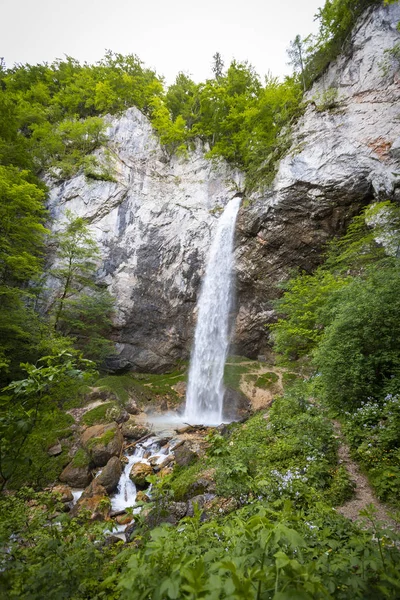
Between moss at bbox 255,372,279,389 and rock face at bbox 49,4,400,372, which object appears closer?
rock face at bbox 49,4,400,372

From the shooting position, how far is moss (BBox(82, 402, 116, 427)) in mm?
9870

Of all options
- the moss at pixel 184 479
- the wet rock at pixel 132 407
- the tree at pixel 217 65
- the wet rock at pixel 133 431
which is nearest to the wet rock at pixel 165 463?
the moss at pixel 184 479

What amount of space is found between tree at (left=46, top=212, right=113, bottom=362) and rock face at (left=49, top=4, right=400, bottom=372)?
59.2 inches

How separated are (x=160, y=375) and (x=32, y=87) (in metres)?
26.1

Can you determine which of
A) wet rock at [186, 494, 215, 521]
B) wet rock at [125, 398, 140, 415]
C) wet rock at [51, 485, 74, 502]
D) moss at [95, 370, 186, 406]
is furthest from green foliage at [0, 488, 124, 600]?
moss at [95, 370, 186, 406]

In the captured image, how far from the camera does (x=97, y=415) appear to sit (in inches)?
404

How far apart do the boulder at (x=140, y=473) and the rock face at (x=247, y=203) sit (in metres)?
9.17

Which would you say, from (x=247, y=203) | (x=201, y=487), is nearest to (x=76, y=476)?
(x=201, y=487)

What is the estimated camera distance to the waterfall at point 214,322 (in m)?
14.2

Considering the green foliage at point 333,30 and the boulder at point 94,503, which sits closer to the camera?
the boulder at point 94,503

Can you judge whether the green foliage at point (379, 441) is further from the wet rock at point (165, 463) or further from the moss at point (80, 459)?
the moss at point (80, 459)

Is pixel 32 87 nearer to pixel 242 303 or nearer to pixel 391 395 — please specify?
pixel 242 303

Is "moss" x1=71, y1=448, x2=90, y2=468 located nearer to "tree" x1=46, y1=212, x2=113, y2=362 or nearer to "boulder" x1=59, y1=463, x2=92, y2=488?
"boulder" x1=59, y1=463, x2=92, y2=488

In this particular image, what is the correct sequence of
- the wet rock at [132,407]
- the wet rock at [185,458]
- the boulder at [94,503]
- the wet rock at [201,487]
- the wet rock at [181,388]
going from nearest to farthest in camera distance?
the wet rock at [201,487] < the boulder at [94,503] < the wet rock at [185,458] < the wet rock at [132,407] < the wet rock at [181,388]
